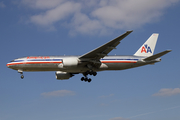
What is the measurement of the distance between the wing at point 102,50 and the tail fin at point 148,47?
786cm

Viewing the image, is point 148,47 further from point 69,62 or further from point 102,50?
point 69,62

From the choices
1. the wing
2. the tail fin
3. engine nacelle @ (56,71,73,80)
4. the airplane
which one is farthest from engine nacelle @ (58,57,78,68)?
the tail fin

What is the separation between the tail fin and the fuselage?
2.82 metres

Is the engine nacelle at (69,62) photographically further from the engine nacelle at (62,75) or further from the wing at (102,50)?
the engine nacelle at (62,75)

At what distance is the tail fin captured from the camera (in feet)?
133

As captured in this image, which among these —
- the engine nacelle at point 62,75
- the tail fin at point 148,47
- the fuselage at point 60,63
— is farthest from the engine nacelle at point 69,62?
the tail fin at point 148,47

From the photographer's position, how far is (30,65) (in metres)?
36.0

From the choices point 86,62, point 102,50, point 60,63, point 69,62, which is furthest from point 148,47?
point 60,63

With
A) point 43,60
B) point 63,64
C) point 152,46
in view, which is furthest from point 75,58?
point 152,46

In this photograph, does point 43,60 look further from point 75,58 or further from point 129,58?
point 129,58

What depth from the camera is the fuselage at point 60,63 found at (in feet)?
118

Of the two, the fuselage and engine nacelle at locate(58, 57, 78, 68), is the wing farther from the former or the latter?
the fuselage

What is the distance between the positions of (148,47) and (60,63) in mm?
14893

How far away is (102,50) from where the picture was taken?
3397 cm
